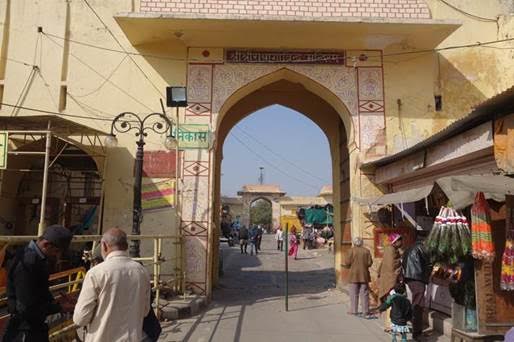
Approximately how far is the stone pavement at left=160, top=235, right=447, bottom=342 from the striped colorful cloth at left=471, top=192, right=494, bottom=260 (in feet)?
6.96

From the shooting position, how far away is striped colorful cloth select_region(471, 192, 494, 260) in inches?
204

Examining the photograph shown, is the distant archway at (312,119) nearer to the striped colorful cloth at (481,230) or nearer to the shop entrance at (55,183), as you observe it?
the shop entrance at (55,183)

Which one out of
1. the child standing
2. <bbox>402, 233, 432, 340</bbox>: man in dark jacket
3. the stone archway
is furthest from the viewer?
the stone archway

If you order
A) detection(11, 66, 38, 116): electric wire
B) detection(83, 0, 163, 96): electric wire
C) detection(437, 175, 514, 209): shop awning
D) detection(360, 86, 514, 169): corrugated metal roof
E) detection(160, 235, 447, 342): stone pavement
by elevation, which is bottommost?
detection(160, 235, 447, 342): stone pavement

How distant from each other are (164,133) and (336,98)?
3705mm

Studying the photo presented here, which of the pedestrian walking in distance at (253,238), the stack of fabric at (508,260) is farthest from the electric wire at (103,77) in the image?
the pedestrian walking in distance at (253,238)

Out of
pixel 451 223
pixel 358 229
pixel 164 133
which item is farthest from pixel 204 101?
pixel 451 223

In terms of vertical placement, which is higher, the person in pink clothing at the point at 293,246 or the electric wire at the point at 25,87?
the electric wire at the point at 25,87

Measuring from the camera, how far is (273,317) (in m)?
8.27

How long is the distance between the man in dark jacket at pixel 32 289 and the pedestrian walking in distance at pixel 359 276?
20.1 feet

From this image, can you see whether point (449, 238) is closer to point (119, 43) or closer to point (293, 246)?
point (119, 43)

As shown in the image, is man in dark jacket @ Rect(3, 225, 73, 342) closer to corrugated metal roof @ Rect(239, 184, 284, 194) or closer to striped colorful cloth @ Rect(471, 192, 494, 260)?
striped colorful cloth @ Rect(471, 192, 494, 260)

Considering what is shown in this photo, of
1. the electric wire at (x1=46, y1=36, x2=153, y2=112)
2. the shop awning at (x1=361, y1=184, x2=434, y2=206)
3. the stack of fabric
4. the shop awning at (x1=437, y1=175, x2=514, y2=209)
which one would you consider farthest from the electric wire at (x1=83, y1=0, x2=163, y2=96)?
the stack of fabric

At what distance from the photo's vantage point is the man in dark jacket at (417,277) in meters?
6.70
